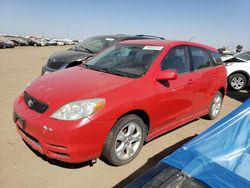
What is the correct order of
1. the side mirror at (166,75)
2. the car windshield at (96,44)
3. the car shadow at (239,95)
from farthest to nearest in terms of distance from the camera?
the car shadow at (239,95) < the car windshield at (96,44) < the side mirror at (166,75)

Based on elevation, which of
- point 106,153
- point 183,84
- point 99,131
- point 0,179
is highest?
point 183,84

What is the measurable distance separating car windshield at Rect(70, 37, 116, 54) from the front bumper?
5028mm

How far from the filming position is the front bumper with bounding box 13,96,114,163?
3002 millimetres

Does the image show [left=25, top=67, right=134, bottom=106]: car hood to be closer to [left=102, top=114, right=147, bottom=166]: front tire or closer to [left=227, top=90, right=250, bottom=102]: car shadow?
[left=102, top=114, right=147, bottom=166]: front tire

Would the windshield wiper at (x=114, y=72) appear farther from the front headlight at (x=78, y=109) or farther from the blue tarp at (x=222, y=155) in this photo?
the blue tarp at (x=222, y=155)

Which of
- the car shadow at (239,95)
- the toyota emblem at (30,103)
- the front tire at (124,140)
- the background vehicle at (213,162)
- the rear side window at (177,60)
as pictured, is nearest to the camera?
the background vehicle at (213,162)

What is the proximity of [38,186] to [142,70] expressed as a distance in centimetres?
204

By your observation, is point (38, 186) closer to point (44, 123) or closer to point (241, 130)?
point (44, 123)

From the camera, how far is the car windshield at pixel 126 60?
12.9 feet

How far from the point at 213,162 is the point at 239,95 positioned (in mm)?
7476

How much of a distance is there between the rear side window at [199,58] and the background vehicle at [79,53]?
3.44m

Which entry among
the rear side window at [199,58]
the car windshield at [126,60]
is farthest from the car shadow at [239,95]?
the car windshield at [126,60]

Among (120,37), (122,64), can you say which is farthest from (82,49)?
(122,64)

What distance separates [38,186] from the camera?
307 cm
